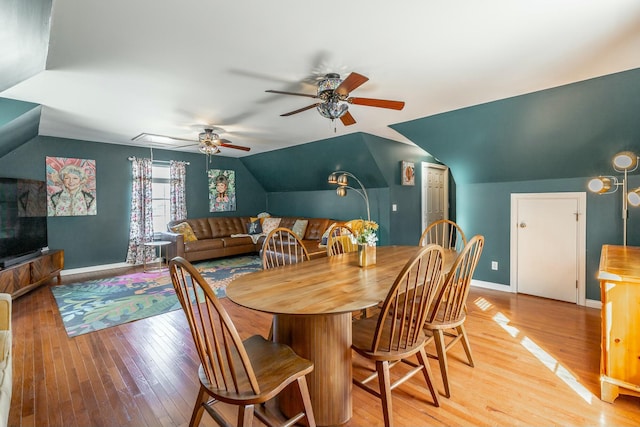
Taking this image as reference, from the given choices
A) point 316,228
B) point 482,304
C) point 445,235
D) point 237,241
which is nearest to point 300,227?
point 316,228

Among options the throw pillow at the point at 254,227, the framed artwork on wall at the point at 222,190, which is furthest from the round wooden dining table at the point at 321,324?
the framed artwork on wall at the point at 222,190

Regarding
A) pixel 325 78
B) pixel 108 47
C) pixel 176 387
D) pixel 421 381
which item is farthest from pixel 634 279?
pixel 108 47

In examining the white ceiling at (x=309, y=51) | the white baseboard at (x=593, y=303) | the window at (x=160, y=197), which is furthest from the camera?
the window at (x=160, y=197)

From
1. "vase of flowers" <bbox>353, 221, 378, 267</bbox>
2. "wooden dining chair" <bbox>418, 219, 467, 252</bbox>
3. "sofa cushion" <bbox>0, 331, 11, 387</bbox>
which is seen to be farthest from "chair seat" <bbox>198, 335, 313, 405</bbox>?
"wooden dining chair" <bbox>418, 219, 467, 252</bbox>

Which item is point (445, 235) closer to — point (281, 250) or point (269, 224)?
point (269, 224)

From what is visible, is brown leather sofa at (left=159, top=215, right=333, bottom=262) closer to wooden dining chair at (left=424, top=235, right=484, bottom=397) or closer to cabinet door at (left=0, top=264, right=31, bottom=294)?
cabinet door at (left=0, top=264, right=31, bottom=294)

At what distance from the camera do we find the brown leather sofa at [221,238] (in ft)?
18.8

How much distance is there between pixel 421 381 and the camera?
2.14 m

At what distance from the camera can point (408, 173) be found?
5621mm

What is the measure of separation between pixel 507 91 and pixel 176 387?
12.6 feet

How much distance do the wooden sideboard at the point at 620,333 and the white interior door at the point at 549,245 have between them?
79.4 inches

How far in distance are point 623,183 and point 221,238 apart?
248 inches

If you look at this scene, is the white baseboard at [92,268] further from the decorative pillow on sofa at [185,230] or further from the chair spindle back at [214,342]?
the chair spindle back at [214,342]

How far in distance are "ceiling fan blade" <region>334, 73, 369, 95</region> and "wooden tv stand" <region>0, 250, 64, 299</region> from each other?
415cm
